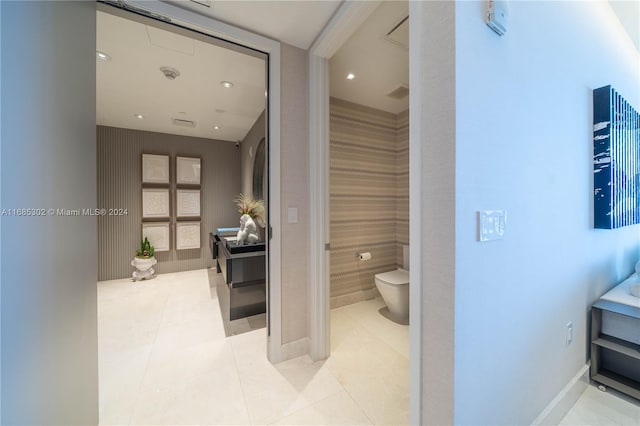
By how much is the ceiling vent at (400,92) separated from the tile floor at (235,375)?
8.30ft

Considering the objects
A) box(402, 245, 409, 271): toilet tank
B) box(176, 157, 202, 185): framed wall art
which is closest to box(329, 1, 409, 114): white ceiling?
box(402, 245, 409, 271): toilet tank

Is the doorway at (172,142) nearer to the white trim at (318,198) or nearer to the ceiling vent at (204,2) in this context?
the ceiling vent at (204,2)

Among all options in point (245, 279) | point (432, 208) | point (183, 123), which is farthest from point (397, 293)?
point (183, 123)

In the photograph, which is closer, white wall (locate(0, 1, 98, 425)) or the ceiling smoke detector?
white wall (locate(0, 1, 98, 425))

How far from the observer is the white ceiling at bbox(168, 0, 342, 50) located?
1.36m

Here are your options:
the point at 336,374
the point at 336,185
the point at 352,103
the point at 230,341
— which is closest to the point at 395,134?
the point at 352,103

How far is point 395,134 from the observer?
311 cm

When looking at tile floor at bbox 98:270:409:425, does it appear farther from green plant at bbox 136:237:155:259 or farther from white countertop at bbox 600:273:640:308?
white countertop at bbox 600:273:640:308

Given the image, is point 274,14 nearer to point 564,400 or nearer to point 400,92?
point 400,92

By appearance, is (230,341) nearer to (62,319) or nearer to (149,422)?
(149,422)

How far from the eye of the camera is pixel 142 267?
3541 mm

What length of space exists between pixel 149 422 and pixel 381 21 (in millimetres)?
2917

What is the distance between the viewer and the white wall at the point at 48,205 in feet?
1.93

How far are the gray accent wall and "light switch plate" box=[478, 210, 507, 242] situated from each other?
14.1 feet
